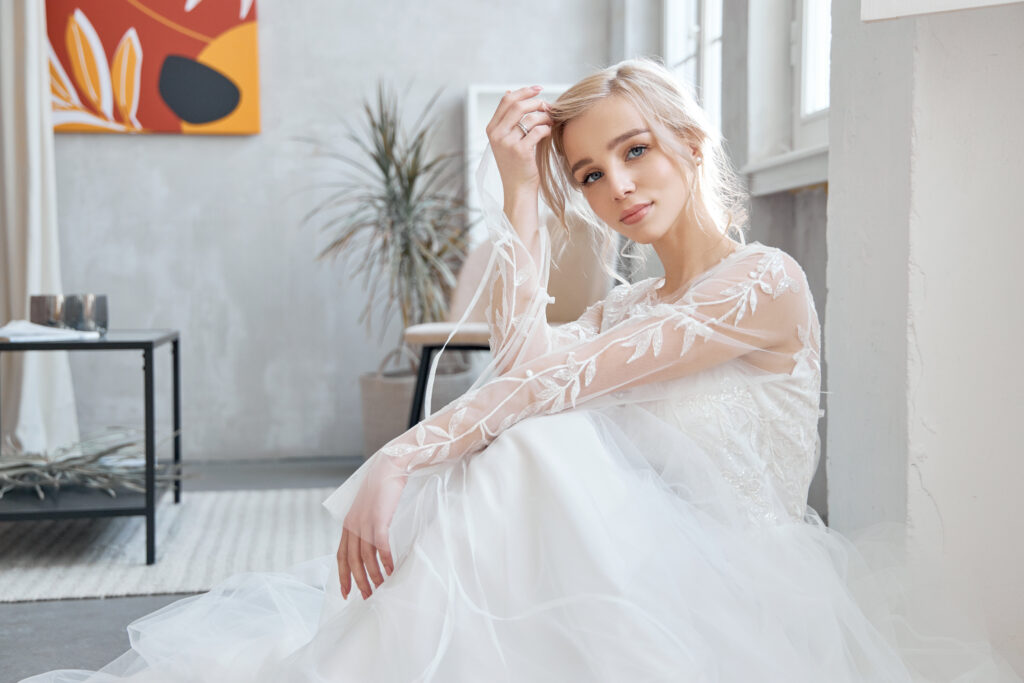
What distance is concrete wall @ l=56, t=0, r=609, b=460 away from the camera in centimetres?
417

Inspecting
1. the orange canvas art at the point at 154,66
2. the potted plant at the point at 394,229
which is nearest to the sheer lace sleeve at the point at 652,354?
the potted plant at the point at 394,229

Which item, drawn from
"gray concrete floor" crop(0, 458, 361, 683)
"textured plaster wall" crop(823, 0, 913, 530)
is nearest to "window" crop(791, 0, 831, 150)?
"textured plaster wall" crop(823, 0, 913, 530)

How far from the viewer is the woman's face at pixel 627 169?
4.46 feet

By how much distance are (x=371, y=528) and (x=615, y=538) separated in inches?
11.1

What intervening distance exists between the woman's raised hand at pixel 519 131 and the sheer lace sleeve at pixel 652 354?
0.29 meters

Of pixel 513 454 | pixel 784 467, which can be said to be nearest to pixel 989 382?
pixel 784 467

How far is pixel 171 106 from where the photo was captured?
13.5 ft

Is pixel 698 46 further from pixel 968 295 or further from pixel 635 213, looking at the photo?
pixel 635 213

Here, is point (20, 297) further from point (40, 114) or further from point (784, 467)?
point (784, 467)

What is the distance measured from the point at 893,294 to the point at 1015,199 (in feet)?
0.74

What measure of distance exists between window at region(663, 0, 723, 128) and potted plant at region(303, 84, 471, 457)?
102 cm

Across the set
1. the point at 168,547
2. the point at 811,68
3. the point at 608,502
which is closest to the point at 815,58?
the point at 811,68

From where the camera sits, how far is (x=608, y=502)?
3.59 ft

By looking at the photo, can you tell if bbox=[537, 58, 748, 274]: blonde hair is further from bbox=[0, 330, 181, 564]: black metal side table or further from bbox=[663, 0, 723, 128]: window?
Result: bbox=[663, 0, 723, 128]: window
